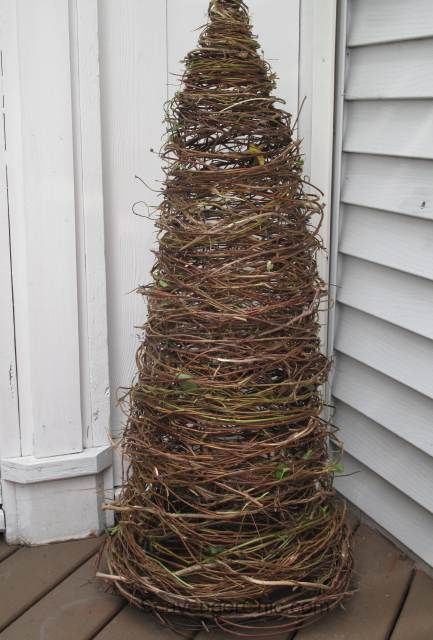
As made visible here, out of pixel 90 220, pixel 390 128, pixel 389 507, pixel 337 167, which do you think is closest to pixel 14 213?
pixel 90 220

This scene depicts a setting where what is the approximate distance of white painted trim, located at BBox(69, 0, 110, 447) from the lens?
234 centimetres

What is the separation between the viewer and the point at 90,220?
95.7 inches

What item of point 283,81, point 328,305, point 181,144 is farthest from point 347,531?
point 283,81

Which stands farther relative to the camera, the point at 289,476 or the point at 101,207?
the point at 101,207

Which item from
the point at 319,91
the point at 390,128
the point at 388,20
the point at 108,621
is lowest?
the point at 108,621

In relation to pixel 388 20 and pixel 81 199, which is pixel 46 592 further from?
pixel 388 20

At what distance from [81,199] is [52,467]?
2.50 feet

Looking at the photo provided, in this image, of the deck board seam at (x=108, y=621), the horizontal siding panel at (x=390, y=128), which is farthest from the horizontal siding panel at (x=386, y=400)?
the deck board seam at (x=108, y=621)

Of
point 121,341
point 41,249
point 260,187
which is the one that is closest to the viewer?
point 260,187

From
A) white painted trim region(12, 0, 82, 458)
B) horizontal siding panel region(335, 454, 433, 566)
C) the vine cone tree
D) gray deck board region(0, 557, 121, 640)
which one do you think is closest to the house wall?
white painted trim region(12, 0, 82, 458)

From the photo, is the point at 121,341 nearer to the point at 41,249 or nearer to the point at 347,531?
the point at 41,249

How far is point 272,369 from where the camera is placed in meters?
2.03

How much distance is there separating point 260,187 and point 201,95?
254mm

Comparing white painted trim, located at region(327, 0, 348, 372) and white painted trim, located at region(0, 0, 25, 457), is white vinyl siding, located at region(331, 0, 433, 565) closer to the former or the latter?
white painted trim, located at region(327, 0, 348, 372)
